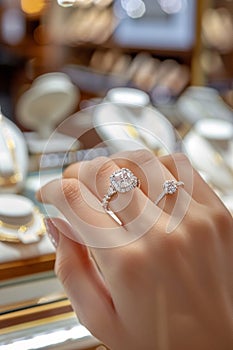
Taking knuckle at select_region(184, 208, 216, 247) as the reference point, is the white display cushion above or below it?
above

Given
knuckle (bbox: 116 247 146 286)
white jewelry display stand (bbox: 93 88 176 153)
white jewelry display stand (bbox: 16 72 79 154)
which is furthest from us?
white jewelry display stand (bbox: 16 72 79 154)

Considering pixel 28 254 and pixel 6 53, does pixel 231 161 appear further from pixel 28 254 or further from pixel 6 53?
pixel 6 53

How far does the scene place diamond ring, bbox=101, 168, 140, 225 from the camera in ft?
1.36

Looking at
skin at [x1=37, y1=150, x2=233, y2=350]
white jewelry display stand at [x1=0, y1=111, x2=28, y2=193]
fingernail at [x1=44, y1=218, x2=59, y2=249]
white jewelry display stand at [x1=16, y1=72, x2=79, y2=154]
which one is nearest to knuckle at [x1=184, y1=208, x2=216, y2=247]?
skin at [x1=37, y1=150, x2=233, y2=350]

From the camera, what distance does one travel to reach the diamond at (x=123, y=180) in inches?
16.3

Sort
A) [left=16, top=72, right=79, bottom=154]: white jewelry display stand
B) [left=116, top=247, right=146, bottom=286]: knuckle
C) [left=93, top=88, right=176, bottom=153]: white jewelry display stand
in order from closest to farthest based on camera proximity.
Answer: [left=116, top=247, right=146, bottom=286]: knuckle < [left=93, top=88, right=176, bottom=153]: white jewelry display stand < [left=16, top=72, right=79, bottom=154]: white jewelry display stand

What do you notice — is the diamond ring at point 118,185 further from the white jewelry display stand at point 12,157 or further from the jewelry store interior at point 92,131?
the white jewelry display stand at point 12,157

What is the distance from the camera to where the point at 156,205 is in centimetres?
42

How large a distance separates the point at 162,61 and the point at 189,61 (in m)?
0.23

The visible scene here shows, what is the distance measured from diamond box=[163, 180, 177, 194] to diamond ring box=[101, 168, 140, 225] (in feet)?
0.06

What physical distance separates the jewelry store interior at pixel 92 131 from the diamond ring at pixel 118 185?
62 mm

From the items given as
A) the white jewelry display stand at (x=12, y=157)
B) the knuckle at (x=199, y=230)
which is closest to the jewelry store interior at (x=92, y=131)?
the white jewelry display stand at (x=12, y=157)

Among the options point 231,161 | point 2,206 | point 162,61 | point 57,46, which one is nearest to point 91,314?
point 2,206

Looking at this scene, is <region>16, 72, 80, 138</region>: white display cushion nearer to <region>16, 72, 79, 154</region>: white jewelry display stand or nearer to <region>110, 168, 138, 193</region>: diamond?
<region>16, 72, 79, 154</region>: white jewelry display stand
